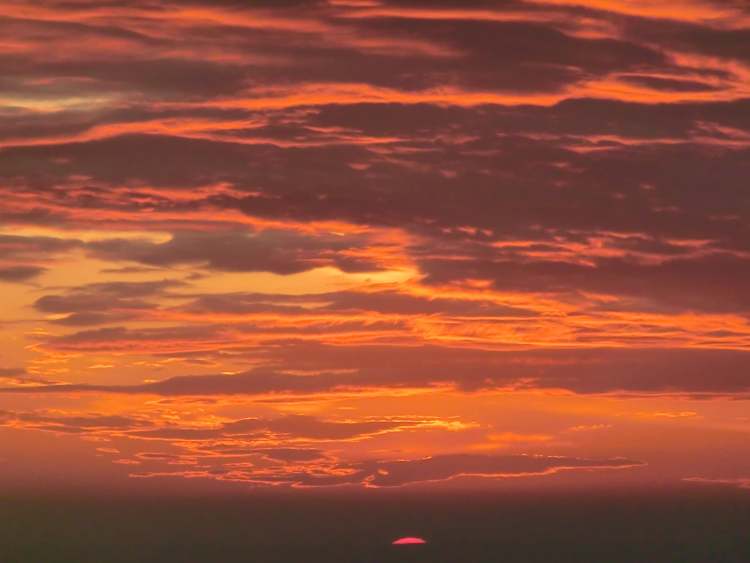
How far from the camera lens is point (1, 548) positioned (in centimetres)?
15012

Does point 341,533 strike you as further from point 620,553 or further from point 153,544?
point 620,553

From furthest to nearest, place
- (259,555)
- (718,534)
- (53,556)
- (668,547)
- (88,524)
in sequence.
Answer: (88,524) → (718,534) → (668,547) → (259,555) → (53,556)

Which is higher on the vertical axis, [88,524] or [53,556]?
[88,524]

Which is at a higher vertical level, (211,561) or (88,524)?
(88,524)

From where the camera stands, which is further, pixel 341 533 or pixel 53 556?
pixel 341 533

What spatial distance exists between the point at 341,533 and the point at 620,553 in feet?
153

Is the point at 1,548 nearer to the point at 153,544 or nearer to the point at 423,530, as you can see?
the point at 153,544

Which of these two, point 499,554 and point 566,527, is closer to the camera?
point 499,554

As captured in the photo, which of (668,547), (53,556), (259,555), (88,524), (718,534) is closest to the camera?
(53,556)

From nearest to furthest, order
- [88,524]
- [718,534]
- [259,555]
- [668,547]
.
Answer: [259,555]
[668,547]
[718,534]
[88,524]

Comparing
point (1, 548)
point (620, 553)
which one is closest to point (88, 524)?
point (1, 548)

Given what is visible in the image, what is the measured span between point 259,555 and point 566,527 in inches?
2437

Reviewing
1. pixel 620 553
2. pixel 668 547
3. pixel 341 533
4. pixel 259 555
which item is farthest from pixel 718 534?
pixel 259 555

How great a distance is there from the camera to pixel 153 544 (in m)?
165
